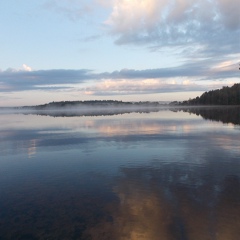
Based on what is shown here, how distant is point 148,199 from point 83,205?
297 centimetres

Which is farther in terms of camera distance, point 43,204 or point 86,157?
point 86,157

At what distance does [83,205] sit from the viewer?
12.4m

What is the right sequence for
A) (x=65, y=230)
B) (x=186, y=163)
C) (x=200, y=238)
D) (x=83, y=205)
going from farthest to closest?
(x=186, y=163)
(x=83, y=205)
(x=65, y=230)
(x=200, y=238)

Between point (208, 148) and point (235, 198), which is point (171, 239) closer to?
point (235, 198)

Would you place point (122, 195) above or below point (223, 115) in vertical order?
above

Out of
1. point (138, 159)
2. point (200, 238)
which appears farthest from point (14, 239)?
point (138, 159)

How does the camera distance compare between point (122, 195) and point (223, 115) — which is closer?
point (122, 195)

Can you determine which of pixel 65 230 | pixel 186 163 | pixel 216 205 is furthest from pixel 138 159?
pixel 65 230

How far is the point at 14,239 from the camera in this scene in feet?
31.5

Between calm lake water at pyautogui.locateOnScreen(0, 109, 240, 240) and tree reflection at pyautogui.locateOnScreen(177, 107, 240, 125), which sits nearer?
calm lake water at pyautogui.locateOnScreen(0, 109, 240, 240)

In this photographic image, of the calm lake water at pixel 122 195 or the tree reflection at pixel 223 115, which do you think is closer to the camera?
the calm lake water at pixel 122 195

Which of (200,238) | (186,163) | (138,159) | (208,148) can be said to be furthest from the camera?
(208,148)

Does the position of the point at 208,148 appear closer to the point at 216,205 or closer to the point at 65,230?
the point at 216,205

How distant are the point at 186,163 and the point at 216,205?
25.2ft
